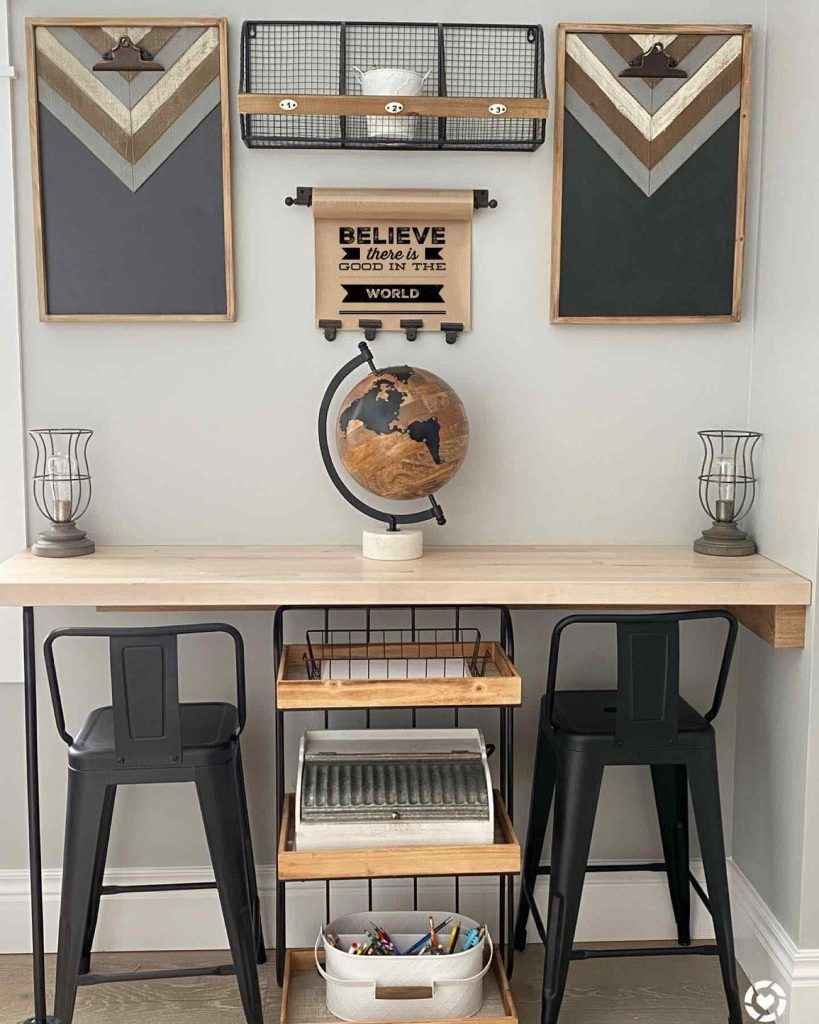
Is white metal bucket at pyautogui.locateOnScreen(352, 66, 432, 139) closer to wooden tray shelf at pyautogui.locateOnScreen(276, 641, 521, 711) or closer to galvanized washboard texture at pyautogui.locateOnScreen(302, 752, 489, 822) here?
wooden tray shelf at pyautogui.locateOnScreen(276, 641, 521, 711)

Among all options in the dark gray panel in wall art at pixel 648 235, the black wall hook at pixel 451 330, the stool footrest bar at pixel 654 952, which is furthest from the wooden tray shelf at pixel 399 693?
the dark gray panel in wall art at pixel 648 235

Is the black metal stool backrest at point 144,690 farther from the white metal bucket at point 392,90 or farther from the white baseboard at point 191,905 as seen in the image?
the white metal bucket at point 392,90

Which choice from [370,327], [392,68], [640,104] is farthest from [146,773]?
[640,104]

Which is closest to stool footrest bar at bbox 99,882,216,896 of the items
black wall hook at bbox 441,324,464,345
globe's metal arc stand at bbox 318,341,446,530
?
globe's metal arc stand at bbox 318,341,446,530

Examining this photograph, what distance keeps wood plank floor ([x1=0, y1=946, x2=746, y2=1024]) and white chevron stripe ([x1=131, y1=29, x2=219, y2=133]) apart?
1972mm

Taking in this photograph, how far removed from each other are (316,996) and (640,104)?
2133 mm

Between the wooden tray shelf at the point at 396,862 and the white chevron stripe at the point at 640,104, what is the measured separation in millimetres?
1652

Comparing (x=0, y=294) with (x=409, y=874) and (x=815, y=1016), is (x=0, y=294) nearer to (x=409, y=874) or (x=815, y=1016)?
(x=409, y=874)

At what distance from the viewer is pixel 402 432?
91.4 inches

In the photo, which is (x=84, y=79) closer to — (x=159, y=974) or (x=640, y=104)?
(x=640, y=104)

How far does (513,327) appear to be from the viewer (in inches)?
103

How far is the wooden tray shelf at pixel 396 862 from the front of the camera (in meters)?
2.18

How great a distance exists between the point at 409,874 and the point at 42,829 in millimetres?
1022

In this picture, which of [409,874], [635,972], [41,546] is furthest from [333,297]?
[635,972]
